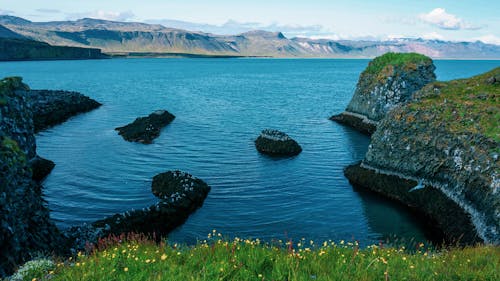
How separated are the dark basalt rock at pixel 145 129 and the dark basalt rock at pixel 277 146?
16445 millimetres

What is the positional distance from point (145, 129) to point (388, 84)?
135 feet

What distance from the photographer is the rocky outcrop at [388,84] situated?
65688mm

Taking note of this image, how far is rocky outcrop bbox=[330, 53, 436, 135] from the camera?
65688 mm

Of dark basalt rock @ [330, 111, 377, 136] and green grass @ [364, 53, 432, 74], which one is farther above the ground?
green grass @ [364, 53, 432, 74]

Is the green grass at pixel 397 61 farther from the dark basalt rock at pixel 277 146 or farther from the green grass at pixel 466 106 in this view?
the dark basalt rock at pixel 277 146

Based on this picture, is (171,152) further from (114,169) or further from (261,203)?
(261,203)

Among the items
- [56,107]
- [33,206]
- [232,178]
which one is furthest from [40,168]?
[56,107]

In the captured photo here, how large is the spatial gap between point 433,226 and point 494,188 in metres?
5.75

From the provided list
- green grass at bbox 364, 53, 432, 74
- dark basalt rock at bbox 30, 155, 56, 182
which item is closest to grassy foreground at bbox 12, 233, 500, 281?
dark basalt rock at bbox 30, 155, 56, 182

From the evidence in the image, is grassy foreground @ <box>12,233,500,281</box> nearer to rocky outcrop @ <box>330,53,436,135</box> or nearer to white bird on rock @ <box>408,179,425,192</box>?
white bird on rock @ <box>408,179,425,192</box>

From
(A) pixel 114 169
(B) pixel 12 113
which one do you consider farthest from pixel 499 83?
(B) pixel 12 113

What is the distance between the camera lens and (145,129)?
6025cm

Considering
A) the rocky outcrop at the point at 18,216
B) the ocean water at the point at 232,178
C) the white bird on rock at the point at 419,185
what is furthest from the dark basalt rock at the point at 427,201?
the rocky outcrop at the point at 18,216

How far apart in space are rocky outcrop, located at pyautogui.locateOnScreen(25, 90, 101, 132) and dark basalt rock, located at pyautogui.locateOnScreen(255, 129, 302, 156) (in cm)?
3728
